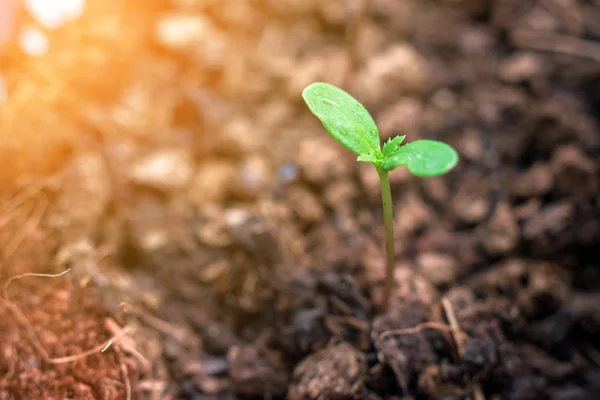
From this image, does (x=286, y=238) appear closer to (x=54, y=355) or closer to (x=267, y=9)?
(x=54, y=355)

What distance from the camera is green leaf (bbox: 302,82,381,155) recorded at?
83cm

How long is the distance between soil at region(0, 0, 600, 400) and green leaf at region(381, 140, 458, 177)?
36 centimetres

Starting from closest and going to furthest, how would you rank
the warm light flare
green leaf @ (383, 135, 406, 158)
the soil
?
green leaf @ (383, 135, 406, 158)
the soil
the warm light flare

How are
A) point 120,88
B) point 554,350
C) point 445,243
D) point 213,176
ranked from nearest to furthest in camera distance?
point 554,350 < point 445,243 < point 213,176 < point 120,88

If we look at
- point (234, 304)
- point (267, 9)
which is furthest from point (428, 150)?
point (267, 9)

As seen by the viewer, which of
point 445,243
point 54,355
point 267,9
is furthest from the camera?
point 267,9

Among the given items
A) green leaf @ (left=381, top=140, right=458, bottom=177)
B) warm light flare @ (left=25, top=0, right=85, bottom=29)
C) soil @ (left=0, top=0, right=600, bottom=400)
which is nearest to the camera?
green leaf @ (left=381, top=140, right=458, bottom=177)

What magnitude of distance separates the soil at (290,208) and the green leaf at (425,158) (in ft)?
Answer: 1.20

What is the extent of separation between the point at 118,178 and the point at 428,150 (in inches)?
32.5

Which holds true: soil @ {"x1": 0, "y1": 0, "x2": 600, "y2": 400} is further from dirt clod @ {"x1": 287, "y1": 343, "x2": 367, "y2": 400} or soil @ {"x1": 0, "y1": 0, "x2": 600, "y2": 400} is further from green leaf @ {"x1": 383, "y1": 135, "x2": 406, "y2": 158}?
green leaf @ {"x1": 383, "y1": 135, "x2": 406, "y2": 158}

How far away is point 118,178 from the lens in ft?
4.28

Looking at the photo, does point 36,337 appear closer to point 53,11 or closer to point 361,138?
point 361,138

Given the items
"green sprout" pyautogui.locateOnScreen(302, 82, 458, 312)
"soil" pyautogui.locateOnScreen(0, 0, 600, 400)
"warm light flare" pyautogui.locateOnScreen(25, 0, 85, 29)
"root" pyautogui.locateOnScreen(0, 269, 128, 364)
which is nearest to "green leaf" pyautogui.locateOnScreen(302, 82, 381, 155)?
"green sprout" pyautogui.locateOnScreen(302, 82, 458, 312)

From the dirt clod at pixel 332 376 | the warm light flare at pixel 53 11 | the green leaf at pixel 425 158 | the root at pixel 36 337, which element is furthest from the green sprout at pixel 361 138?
the warm light flare at pixel 53 11
